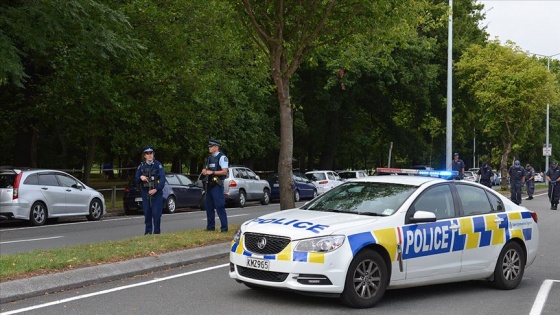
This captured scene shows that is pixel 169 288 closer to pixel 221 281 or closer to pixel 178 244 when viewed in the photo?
pixel 221 281

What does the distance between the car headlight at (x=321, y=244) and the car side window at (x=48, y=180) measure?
14.1m

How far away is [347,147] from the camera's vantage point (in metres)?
54.4

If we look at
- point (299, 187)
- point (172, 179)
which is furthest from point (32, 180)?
point (299, 187)

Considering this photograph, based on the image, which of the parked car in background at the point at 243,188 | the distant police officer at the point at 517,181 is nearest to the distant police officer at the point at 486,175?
the distant police officer at the point at 517,181

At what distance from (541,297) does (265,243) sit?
365 centimetres

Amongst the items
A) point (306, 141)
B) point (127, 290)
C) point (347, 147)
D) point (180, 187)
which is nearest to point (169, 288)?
point (127, 290)

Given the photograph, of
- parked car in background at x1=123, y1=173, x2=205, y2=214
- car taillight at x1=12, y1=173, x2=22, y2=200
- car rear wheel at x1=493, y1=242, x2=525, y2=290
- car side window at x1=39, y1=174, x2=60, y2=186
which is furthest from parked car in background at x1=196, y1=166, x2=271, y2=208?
car rear wheel at x1=493, y1=242, x2=525, y2=290

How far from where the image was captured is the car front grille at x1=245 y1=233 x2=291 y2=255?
771 centimetres

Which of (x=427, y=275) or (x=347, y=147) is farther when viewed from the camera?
(x=347, y=147)

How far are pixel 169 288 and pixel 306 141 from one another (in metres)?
37.1

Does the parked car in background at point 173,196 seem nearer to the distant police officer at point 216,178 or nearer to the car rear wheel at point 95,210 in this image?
the car rear wheel at point 95,210

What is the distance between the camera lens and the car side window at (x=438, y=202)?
28.6 ft

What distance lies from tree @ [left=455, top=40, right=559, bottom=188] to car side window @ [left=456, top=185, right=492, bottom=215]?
29.6 metres

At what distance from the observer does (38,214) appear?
19.7 m
